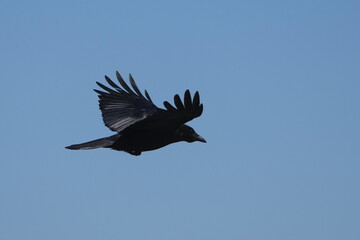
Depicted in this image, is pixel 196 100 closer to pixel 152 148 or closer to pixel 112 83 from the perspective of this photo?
pixel 152 148

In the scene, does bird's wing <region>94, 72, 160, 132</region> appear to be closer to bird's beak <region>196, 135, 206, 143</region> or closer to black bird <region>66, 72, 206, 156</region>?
black bird <region>66, 72, 206, 156</region>

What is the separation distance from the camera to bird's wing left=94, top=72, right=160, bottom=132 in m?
12.6

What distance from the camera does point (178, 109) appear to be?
11797mm

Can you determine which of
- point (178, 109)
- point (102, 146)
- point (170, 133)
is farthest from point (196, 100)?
point (102, 146)

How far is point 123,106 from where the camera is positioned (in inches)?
523

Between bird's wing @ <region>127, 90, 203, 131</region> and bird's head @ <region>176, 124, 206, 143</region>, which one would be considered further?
bird's head @ <region>176, 124, 206, 143</region>

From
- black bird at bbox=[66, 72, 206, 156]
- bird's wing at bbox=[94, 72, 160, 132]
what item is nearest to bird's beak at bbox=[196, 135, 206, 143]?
black bird at bbox=[66, 72, 206, 156]

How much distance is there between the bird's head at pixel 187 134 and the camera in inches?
518

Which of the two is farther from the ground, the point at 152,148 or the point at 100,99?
the point at 100,99

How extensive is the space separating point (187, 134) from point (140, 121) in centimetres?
117

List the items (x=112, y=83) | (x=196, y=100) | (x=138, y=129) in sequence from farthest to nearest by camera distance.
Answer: (x=112, y=83)
(x=138, y=129)
(x=196, y=100)

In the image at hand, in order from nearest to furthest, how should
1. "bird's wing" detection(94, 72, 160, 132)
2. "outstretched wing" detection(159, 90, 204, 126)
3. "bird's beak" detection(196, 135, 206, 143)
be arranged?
"outstretched wing" detection(159, 90, 204, 126) < "bird's wing" detection(94, 72, 160, 132) < "bird's beak" detection(196, 135, 206, 143)

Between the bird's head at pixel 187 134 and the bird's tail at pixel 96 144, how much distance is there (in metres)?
1.23

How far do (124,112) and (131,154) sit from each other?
0.78m
